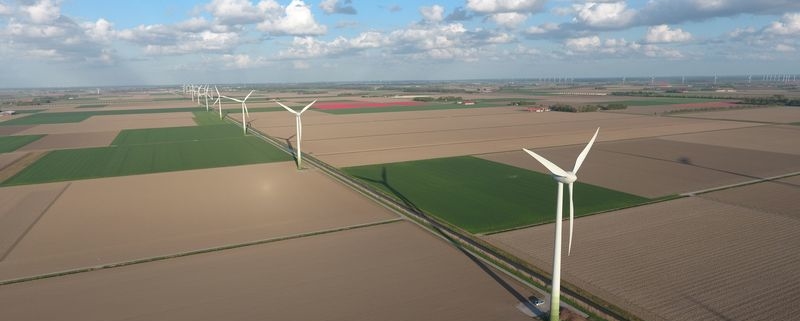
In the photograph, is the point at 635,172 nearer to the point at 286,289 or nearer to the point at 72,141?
the point at 286,289

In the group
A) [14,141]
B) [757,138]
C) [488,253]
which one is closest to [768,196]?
[488,253]

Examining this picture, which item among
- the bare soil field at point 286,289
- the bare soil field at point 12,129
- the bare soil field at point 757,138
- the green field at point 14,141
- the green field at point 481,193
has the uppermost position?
the bare soil field at point 757,138

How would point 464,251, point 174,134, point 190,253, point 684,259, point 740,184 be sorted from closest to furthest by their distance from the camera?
point 684,259
point 464,251
point 190,253
point 740,184
point 174,134

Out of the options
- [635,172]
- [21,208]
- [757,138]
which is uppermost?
[757,138]

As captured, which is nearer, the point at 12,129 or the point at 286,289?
the point at 286,289

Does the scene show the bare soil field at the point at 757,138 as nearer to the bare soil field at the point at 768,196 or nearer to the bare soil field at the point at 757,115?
the bare soil field at the point at 757,115

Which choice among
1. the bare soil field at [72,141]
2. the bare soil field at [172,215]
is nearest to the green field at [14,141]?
the bare soil field at [72,141]
